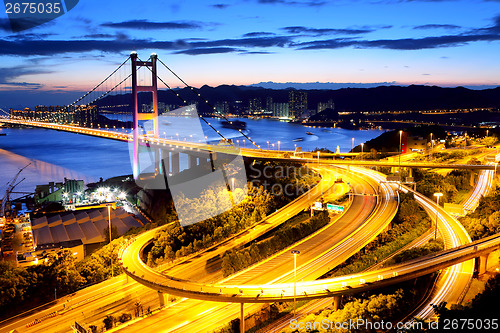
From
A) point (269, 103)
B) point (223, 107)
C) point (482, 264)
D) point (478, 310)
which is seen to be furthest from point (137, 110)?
point (269, 103)

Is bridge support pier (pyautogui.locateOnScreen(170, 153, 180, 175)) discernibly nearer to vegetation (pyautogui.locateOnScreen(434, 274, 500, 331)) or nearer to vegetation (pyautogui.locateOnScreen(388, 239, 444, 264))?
vegetation (pyautogui.locateOnScreen(388, 239, 444, 264))

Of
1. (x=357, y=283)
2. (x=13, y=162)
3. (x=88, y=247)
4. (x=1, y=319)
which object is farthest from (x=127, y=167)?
(x=357, y=283)

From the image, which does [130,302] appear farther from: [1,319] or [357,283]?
[357,283]

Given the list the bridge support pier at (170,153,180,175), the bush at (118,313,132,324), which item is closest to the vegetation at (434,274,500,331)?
the bush at (118,313,132,324)

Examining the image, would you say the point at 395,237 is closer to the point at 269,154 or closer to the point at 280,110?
the point at 269,154

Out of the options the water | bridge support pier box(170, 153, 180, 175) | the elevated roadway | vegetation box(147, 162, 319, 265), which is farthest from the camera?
the water

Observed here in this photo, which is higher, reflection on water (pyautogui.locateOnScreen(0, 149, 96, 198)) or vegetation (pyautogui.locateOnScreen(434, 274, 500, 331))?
vegetation (pyautogui.locateOnScreen(434, 274, 500, 331))
